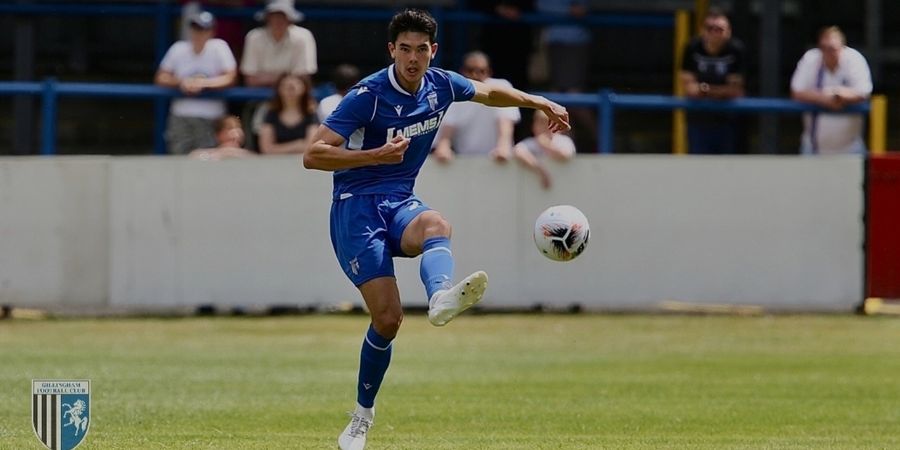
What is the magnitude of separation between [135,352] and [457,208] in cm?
412

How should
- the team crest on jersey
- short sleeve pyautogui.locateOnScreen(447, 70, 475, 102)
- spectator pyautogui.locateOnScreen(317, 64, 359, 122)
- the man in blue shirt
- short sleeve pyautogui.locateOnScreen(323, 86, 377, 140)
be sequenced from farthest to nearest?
spectator pyautogui.locateOnScreen(317, 64, 359, 122), short sleeve pyautogui.locateOnScreen(447, 70, 475, 102), the team crest on jersey, short sleeve pyautogui.locateOnScreen(323, 86, 377, 140), the man in blue shirt

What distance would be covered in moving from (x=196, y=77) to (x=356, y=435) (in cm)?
953

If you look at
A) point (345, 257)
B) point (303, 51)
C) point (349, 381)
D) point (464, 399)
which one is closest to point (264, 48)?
point (303, 51)

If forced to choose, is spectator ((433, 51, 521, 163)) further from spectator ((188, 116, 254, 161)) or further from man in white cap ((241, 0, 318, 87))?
spectator ((188, 116, 254, 161))

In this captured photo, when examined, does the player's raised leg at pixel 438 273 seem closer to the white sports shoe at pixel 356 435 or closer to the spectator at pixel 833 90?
the white sports shoe at pixel 356 435

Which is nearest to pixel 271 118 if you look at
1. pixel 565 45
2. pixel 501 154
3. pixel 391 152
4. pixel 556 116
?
pixel 501 154

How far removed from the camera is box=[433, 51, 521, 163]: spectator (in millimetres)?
17453

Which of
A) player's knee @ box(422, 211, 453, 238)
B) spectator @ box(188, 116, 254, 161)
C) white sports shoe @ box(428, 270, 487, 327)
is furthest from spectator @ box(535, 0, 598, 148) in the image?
white sports shoe @ box(428, 270, 487, 327)

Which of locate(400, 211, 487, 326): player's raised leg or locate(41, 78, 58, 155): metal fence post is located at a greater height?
locate(41, 78, 58, 155): metal fence post

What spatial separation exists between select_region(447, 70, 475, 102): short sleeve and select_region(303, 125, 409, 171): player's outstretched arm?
695 mm

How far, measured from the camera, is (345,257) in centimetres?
941

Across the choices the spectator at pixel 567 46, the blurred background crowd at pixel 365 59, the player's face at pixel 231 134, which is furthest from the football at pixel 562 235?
the spectator at pixel 567 46

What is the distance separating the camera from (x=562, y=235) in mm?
9289

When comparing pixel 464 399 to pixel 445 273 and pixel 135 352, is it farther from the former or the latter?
pixel 135 352
